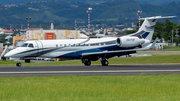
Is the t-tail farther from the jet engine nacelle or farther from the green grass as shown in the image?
the green grass

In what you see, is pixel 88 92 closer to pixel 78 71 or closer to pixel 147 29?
pixel 78 71

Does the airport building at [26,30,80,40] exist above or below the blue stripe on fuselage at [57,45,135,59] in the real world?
above

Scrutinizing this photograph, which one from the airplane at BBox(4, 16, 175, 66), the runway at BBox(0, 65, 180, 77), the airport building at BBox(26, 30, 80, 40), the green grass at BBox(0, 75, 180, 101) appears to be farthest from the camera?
the airport building at BBox(26, 30, 80, 40)

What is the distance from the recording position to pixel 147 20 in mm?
40312

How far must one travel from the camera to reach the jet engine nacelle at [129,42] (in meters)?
37.9

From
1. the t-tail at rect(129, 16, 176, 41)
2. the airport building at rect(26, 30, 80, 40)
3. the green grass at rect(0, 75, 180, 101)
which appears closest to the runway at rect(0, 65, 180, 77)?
the green grass at rect(0, 75, 180, 101)

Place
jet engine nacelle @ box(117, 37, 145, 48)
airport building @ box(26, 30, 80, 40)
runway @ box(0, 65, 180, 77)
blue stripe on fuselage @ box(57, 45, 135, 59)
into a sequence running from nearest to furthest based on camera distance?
1. runway @ box(0, 65, 180, 77)
2. blue stripe on fuselage @ box(57, 45, 135, 59)
3. jet engine nacelle @ box(117, 37, 145, 48)
4. airport building @ box(26, 30, 80, 40)

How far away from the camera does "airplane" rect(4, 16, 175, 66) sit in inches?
1394

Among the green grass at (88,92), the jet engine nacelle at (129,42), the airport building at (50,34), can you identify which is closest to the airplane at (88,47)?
the jet engine nacelle at (129,42)

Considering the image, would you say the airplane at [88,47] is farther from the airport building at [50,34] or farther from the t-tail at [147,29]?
the airport building at [50,34]

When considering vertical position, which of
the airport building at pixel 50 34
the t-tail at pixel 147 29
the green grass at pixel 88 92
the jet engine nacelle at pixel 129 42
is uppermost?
the airport building at pixel 50 34

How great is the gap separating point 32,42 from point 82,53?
20.0 ft

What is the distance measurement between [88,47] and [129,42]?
16.5ft

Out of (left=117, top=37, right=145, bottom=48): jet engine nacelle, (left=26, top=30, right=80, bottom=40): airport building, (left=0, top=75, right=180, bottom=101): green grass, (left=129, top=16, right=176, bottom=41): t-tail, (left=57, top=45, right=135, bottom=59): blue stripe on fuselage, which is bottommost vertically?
(left=0, top=75, right=180, bottom=101): green grass
